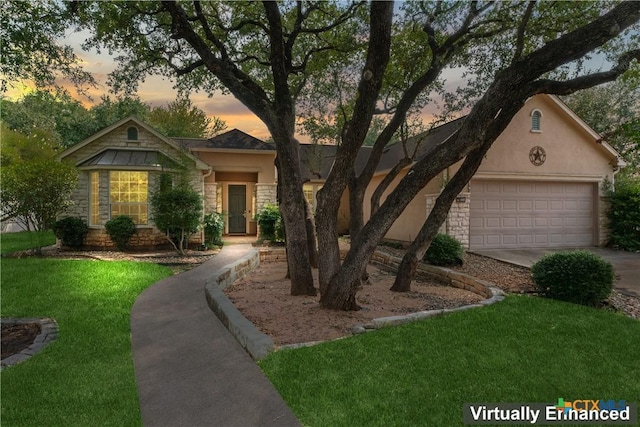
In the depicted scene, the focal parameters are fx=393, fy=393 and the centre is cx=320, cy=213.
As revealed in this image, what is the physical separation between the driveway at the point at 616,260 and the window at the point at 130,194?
12.0m

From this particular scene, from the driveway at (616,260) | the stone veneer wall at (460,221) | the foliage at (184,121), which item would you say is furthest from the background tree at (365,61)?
the foliage at (184,121)

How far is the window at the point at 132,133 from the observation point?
14.8 m

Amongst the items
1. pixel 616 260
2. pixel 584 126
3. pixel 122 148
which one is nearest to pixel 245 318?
pixel 616 260

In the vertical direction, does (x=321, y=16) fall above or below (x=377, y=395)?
above

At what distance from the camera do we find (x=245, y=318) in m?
5.77

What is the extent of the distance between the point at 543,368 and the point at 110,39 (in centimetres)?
988

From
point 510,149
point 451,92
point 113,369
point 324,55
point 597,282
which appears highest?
point 324,55

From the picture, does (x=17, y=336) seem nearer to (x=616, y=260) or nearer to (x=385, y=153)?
(x=616, y=260)

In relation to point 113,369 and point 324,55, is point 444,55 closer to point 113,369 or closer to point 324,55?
point 324,55

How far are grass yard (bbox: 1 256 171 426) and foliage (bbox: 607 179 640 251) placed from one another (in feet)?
50.7

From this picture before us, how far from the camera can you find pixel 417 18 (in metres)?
9.45

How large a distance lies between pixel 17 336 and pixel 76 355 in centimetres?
154

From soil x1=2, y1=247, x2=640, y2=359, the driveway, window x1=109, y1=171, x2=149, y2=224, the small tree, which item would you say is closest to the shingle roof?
the small tree

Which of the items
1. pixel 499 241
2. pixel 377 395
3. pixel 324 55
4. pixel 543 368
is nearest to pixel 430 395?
pixel 377 395
